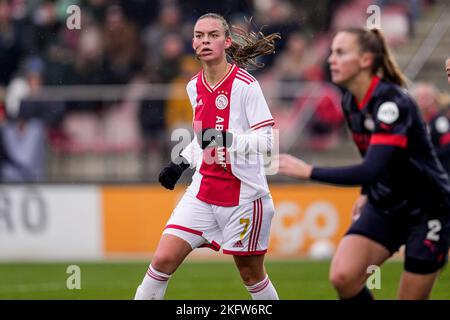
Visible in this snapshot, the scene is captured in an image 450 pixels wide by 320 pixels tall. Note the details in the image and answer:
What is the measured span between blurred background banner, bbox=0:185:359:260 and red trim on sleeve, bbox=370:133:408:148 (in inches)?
336

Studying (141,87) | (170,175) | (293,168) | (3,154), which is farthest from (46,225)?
(293,168)

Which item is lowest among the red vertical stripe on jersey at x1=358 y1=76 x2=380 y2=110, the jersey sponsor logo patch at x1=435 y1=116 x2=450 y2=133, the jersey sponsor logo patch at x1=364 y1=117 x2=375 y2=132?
the jersey sponsor logo patch at x1=435 y1=116 x2=450 y2=133

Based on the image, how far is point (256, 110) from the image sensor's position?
6965 millimetres

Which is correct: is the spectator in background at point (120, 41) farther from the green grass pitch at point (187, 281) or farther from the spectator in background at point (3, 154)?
the green grass pitch at point (187, 281)

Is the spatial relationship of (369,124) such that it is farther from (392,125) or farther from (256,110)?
(256,110)

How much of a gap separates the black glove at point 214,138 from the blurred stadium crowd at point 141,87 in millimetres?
7756

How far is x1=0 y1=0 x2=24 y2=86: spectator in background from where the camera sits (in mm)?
16500

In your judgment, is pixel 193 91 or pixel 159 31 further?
pixel 159 31

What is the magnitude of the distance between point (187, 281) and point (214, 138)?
5.38 m

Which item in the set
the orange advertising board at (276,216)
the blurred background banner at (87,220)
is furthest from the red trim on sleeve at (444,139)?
the blurred background banner at (87,220)
